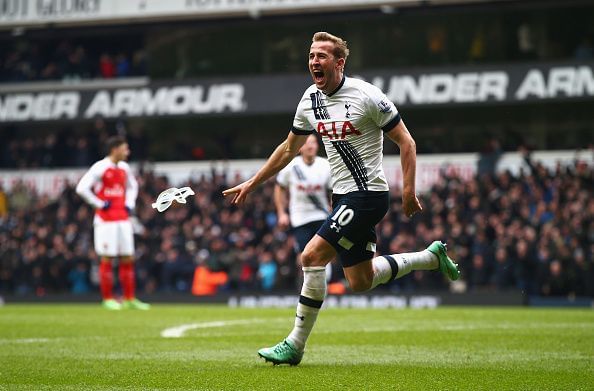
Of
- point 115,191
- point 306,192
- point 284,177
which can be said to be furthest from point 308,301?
point 115,191

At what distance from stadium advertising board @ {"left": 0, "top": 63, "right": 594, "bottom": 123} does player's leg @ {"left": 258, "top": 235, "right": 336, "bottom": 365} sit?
20.9 meters

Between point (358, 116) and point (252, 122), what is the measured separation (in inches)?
991

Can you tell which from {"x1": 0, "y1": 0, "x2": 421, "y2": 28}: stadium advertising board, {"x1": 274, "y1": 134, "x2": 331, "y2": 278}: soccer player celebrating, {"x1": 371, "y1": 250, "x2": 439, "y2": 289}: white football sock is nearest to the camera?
{"x1": 371, "y1": 250, "x2": 439, "y2": 289}: white football sock

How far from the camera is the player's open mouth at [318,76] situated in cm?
810

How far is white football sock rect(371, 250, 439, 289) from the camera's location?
8.59 meters

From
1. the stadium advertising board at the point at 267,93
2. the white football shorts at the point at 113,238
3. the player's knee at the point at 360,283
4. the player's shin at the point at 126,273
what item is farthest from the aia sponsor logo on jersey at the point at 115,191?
the stadium advertising board at the point at 267,93

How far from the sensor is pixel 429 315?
15.6m

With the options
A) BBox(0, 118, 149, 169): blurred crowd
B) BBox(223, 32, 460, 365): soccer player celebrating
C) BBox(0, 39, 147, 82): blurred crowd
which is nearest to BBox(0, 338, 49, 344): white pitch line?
BBox(223, 32, 460, 365): soccer player celebrating

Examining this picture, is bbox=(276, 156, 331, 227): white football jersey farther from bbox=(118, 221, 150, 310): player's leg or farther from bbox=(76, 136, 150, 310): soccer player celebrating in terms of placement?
bbox=(118, 221, 150, 310): player's leg

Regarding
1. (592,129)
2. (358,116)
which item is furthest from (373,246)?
(592,129)

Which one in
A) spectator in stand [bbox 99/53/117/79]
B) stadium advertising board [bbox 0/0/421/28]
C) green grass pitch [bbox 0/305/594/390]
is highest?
stadium advertising board [bbox 0/0/421/28]

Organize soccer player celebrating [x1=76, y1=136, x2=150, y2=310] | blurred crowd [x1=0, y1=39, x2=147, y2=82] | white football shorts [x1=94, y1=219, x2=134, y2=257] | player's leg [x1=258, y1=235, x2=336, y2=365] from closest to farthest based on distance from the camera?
player's leg [x1=258, y1=235, x2=336, y2=365] → soccer player celebrating [x1=76, y1=136, x2=150, y2=310] → white football shorts [x1=94, y1=219, x2=134, y2=257] → blurred crowd [x1=0, y1=39, x2=147, y2=82]

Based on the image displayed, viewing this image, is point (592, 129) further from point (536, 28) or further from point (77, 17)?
point (77, 17)

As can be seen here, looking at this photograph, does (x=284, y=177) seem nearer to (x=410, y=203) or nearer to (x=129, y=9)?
(x=410, y=203)
